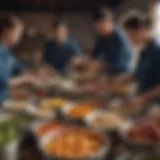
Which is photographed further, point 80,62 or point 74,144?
point 80,62

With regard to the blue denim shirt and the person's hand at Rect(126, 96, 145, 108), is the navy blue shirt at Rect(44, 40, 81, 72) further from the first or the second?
the person's hand at Rect(126, 96, 145, 108)

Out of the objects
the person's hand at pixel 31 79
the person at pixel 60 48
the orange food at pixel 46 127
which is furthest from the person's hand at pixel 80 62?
the orange food at pixel 46 127

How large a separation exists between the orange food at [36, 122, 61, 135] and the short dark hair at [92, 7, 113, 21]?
34 centimetres

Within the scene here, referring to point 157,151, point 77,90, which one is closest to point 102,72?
point 77,90

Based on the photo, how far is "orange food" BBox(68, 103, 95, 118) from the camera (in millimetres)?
1062

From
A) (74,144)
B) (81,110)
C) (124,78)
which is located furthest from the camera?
(124,78)

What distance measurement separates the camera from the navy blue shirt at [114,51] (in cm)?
116

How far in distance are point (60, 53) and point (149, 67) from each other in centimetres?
28

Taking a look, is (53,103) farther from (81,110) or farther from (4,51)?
(4,51)

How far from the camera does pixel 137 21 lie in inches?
43.5

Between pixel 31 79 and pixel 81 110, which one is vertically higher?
pixel 31 79

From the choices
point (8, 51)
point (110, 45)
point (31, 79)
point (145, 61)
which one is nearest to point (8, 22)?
point (8, 51)

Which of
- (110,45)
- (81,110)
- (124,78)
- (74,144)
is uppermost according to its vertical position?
(110,45)

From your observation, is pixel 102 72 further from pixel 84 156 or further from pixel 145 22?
pixel 84 156
